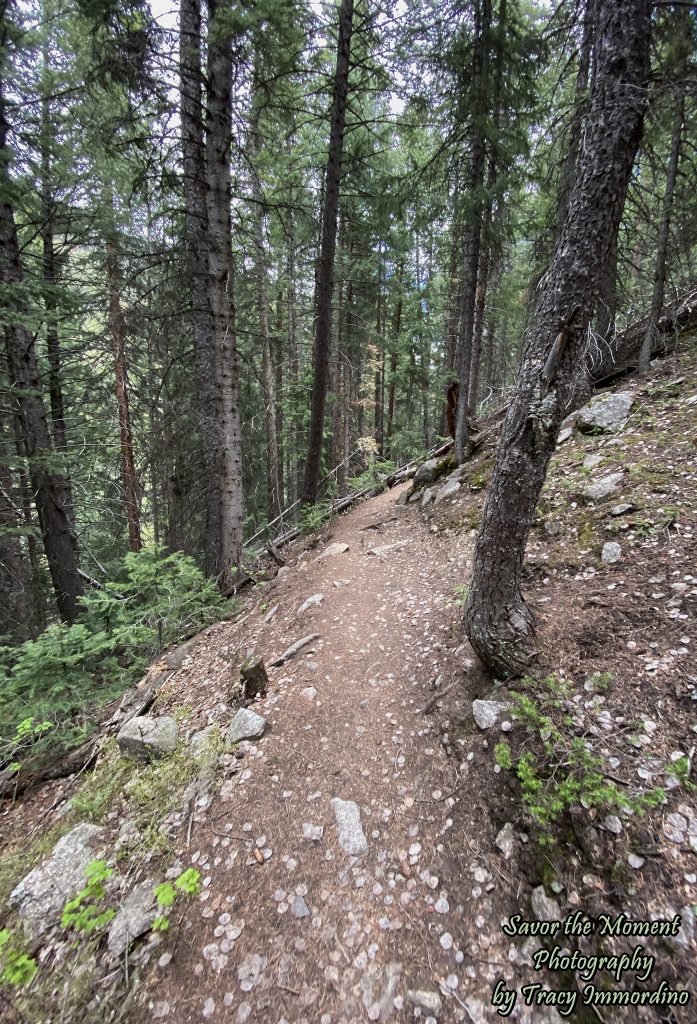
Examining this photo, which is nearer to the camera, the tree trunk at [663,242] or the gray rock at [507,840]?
the gray rock at [507,840]

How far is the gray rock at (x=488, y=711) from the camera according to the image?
3.18 metres

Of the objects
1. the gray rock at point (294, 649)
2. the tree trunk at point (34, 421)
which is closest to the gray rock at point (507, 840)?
the gray rock at point (294, 649)

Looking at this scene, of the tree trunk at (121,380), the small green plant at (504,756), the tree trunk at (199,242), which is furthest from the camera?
the tree trunk at (121,380)

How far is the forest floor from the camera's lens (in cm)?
217

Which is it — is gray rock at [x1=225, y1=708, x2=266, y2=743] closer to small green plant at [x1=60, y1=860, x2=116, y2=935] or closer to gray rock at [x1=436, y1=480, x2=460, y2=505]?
small green plant at [x1=60, y1=860, x2=116, y2=935]

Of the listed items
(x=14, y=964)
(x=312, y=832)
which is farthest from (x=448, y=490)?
(x=14, y=964)

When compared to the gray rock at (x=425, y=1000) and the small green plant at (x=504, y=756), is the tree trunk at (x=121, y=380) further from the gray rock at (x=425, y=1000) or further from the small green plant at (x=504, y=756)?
the gray rock at (x=425, y=1000)

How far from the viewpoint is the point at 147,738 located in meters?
4.04

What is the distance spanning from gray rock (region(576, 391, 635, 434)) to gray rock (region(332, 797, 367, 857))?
606cm

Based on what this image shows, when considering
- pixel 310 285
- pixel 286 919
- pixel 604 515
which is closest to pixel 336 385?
pixel 310 285

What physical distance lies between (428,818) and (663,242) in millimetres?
8593

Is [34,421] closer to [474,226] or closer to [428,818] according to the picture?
[474,226]

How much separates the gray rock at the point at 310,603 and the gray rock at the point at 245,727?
5.84 ft

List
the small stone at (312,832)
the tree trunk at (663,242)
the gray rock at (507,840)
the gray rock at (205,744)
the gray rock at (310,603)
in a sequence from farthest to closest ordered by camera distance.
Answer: the tree trunk at (663,242), the gray rock at (310,603), the gray rock at (205,744), the small stone at (312,832), the gray rock at (507,840)
